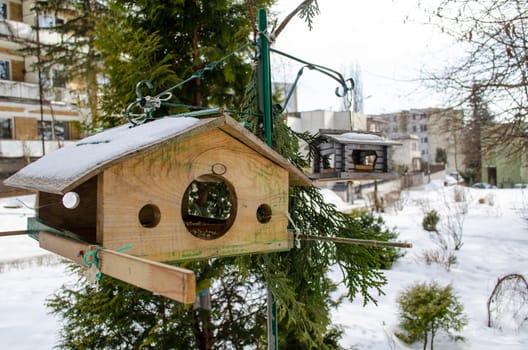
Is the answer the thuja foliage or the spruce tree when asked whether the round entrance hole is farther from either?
the thuja foliage

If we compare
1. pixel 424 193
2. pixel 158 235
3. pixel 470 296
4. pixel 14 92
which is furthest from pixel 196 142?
pixel 424 193

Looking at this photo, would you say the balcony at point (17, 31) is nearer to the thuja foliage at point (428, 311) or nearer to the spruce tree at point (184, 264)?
the spruce tree at point (184, 264)

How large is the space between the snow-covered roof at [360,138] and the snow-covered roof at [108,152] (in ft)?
2.08

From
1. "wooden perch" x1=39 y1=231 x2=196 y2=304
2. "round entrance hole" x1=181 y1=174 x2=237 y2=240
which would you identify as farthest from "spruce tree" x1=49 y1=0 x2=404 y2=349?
"wooden perch" x1=39 y1=231 x2=196 y2=304

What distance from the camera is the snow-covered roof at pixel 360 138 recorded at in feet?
7.93

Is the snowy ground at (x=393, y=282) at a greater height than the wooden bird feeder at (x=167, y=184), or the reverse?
the wooden bird feeder at (x=167, y=184)

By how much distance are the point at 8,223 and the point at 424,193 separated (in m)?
18.0

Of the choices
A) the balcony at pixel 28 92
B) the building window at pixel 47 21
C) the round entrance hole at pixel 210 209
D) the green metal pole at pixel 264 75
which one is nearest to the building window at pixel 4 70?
the balcony at pixel 28 92

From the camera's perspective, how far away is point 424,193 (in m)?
21.1

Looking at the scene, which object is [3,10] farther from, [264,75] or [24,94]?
[264,75]

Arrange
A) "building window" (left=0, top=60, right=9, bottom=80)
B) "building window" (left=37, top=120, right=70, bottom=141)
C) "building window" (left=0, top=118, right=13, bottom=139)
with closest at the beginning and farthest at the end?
"building window" (left=0, top=118, right=13, bottom=139) < "building window" (left=0, top=60, right=9, bottom=80) < "building window" (left=37, top=120, right=70, bottom=141)

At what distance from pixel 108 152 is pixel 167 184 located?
0.79 feet

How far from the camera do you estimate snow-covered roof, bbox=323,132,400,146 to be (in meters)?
2.42

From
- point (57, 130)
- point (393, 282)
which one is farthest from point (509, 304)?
point (57, 130)
